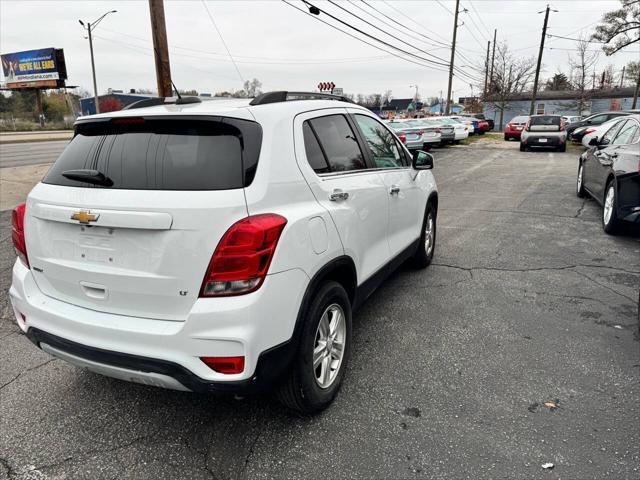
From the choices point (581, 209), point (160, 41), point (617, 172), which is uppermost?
point (160, 41)

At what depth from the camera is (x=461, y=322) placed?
402 centimetres

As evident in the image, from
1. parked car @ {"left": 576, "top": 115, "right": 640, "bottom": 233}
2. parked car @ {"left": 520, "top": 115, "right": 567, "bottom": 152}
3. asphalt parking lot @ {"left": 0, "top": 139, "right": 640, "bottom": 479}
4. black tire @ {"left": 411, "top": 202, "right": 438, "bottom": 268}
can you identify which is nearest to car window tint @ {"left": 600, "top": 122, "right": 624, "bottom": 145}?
parked car @ {"left": 576, "top": 115, "right": 640, "bottom": 233}

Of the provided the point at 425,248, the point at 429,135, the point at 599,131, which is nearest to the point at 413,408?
the point at 425,248

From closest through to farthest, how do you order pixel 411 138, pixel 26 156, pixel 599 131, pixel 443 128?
pixel 599 131 → pixel 411 138 → pixel 443 128 → pixel 26 156

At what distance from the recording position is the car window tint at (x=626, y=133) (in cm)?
682

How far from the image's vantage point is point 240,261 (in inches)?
85.7

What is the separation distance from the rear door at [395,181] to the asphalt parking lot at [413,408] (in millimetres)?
686

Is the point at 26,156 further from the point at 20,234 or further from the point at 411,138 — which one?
the point at 20,234

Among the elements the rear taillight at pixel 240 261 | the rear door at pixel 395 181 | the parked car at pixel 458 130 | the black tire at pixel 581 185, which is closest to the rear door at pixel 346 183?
the rear door at pixel 395 181

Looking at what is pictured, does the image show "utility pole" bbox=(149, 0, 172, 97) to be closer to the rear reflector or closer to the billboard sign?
the rear reflector

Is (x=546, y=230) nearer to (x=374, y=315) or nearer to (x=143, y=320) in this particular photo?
(x=374, y=315)

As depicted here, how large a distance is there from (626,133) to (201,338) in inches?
293

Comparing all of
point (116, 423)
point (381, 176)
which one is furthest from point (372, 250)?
point (116, 423)

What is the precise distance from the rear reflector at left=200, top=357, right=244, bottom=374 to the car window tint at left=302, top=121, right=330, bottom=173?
1.19 m
